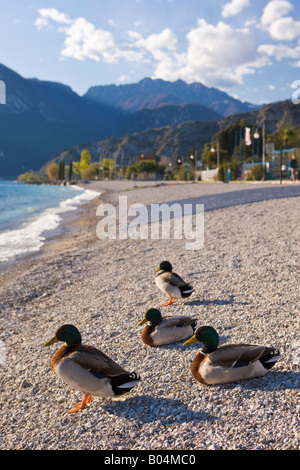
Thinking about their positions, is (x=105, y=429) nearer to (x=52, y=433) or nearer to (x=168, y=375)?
(x=52, y=433)

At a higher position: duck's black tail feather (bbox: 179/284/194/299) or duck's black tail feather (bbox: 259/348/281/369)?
duck's black tail feather (bbox: 179/284/194/299)

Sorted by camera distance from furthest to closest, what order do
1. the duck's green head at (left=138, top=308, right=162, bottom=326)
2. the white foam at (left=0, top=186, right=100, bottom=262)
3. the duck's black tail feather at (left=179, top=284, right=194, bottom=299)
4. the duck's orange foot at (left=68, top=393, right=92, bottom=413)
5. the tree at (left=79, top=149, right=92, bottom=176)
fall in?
the tree at (left=79, top=149, right=92, bottom=176), the white foam at (left=0, top=186, right=100, bottom=262), the duck's black tail feather at (left=179, top=284, right=194, bottom=299), the duck's green head at (left=138, top=308, right=162, bottom=326), the duck's orange foot at (left=68, top=393, right=92, bottom=413)

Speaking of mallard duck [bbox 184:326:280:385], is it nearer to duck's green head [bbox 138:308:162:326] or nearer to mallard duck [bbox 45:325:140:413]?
mallard duck [bbox 45:325:140:413]

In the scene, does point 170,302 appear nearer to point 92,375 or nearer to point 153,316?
point 153,316

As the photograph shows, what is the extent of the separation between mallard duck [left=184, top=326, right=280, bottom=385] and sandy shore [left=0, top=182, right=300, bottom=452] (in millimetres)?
116

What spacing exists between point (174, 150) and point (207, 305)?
Result: 196 metres

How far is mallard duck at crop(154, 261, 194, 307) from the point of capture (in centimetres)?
661

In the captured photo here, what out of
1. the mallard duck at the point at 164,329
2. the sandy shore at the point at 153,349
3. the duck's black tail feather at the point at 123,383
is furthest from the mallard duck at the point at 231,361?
the mallard duck at the point at 164,329

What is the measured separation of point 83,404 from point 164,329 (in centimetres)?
151

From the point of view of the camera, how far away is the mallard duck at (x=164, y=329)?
5152 mm

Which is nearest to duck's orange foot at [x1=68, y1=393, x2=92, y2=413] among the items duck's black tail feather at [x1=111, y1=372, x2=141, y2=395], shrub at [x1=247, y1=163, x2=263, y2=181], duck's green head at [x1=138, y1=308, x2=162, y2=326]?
duck's black tail feather at [x1=111, y1=372, x2=141, y2=395]

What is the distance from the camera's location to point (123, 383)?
392cm

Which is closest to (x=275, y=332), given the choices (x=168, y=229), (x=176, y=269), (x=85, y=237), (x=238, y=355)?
(x=238, y=355)

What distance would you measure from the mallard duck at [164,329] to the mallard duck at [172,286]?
4.39 ft
